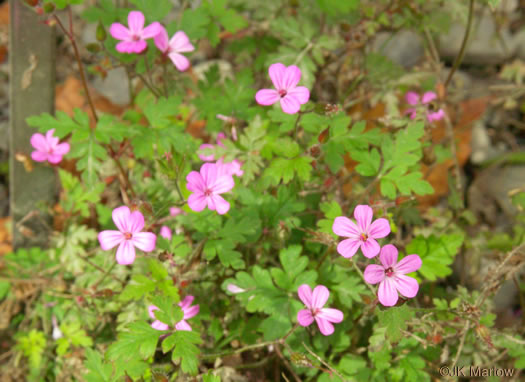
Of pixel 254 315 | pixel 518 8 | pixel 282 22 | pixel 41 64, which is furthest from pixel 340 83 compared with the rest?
pixel 518 8

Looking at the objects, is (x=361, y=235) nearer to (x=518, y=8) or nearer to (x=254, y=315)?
(x=254, y=315)

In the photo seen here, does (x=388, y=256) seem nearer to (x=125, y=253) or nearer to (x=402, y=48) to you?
(x=125, y=253)

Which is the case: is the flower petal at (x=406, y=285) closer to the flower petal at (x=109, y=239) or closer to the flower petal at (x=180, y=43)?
the flower petal at (x=109, y=239)

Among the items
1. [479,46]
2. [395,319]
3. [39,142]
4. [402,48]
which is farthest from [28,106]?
[479,46]

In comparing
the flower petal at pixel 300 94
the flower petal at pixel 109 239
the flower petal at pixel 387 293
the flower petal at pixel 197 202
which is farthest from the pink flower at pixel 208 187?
the flower petal at pixel 387 293

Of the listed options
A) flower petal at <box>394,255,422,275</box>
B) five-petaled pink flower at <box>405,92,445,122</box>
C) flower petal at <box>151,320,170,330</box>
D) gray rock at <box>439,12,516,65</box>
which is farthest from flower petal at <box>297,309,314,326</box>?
gray rock at <box>439,12,516,65</box>

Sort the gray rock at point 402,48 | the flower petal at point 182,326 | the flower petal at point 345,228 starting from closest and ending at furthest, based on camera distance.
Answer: the flower petal at point 345,228 → the flower petal at point 182,326 → the gray rock at point 402,48
